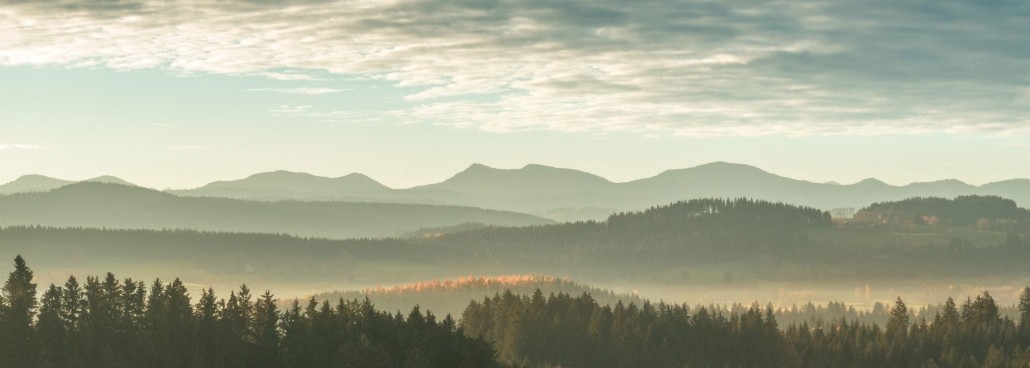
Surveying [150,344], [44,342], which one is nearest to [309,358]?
[150,344]

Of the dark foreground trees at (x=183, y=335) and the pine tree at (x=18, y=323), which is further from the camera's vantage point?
the dark foreground trees at (x=183, y=335)

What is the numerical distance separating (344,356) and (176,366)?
16634 millimetres

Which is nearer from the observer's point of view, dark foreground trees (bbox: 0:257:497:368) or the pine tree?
the pine tree

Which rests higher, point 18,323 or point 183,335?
point 18,323

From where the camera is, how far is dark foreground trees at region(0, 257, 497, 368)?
126 m

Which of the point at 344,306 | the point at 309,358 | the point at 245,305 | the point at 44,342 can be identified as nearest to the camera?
the point at 44,342

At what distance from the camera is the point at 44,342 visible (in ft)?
415

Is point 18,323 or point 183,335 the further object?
point 183,335

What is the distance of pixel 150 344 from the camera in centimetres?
12962

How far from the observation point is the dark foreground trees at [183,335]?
126m

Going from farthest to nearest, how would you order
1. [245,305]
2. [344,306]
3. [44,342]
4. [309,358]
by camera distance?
[344,306], [245,305], [309,358], [44,342]

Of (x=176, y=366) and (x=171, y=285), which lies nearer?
(x=176, y=366)

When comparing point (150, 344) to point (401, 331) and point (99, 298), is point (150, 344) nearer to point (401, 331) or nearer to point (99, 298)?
point (99, 298)

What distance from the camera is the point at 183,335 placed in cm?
13588
